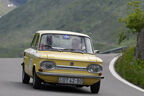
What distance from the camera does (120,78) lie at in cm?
1791

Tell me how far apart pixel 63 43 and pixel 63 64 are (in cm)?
112

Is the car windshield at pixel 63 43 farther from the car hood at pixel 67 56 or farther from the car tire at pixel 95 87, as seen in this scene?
the car tire at pixel 95 87

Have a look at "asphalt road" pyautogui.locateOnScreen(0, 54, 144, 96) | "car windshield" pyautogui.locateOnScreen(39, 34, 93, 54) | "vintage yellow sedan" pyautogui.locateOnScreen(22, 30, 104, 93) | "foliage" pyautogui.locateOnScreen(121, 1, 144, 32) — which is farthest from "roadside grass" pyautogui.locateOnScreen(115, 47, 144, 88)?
"foliage" pyautogui.locateOnScreen(121, 1, 144, 32)

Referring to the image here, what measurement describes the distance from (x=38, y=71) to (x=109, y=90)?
96.5 inches

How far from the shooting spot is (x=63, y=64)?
11734 mm

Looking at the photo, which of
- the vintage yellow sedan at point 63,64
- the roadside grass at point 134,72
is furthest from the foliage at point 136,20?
the vintage yellow sedan at point 63,64

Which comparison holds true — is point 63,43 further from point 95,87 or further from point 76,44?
point 95,87

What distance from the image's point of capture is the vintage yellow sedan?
11680 millimetres

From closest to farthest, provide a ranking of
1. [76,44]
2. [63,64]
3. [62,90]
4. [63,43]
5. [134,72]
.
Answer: [63,64]
[62,90]
[63,43]
[76,44]
[134,72]

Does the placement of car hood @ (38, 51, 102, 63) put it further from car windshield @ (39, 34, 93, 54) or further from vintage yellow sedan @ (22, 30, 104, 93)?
car windshield @ (39, 34, 93, 54)

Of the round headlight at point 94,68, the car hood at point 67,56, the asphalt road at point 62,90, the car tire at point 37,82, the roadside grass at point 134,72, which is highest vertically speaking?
the car hood at point 67,56

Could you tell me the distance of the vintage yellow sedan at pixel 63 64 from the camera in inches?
460

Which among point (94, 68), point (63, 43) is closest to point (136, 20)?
point (63, 43)

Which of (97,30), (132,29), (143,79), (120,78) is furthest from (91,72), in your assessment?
(97,30)
